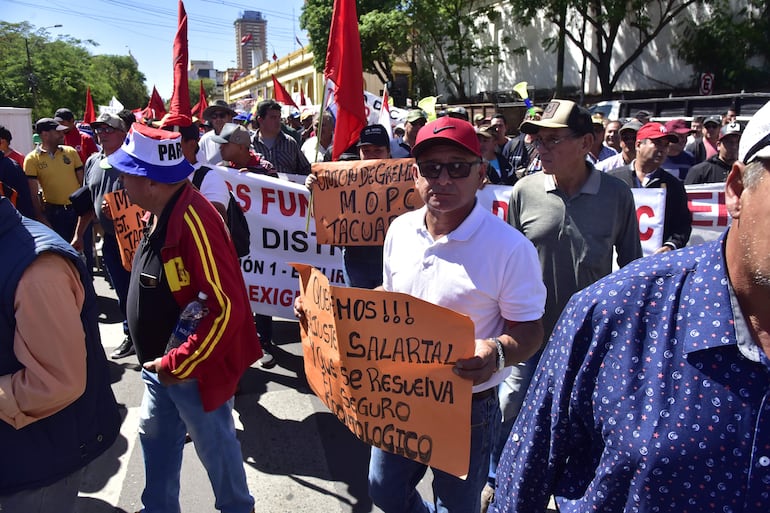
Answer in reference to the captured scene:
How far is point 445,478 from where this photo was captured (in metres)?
2.18

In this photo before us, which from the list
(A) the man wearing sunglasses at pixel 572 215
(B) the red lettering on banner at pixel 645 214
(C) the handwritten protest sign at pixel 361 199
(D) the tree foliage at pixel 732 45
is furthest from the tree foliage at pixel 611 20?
(A) the man wearing sunglasses at pixel 572 215

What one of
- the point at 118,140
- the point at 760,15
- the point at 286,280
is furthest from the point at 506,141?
the point at 760,15

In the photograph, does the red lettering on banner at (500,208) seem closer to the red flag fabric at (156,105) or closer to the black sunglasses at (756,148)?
the black sunglasses at (756,148)

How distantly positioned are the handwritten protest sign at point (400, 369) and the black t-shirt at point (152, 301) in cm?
69

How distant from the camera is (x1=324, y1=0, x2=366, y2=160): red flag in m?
3.85

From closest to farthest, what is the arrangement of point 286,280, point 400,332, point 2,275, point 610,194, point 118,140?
point 2,275
point 400,332
point 610,194
point 118,140
point 286,280

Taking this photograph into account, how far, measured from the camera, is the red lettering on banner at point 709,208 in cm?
465

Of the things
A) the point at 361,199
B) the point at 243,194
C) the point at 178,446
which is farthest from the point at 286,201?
the point at 178,446

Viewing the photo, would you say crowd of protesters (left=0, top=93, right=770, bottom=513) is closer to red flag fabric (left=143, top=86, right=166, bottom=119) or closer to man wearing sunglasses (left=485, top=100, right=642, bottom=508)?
man wearing sunglasses (left=485, top=100, right=642, bottom=508)

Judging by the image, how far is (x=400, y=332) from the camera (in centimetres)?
190

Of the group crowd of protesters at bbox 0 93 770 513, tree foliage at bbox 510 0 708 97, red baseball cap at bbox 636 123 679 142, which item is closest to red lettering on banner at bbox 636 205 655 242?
crowd of protesters at bbox 0 93 770 513

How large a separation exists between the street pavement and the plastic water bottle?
37.9 inches

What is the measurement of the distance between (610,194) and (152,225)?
90.6 inches

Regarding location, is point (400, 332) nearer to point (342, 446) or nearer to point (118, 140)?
point (342, 446)
